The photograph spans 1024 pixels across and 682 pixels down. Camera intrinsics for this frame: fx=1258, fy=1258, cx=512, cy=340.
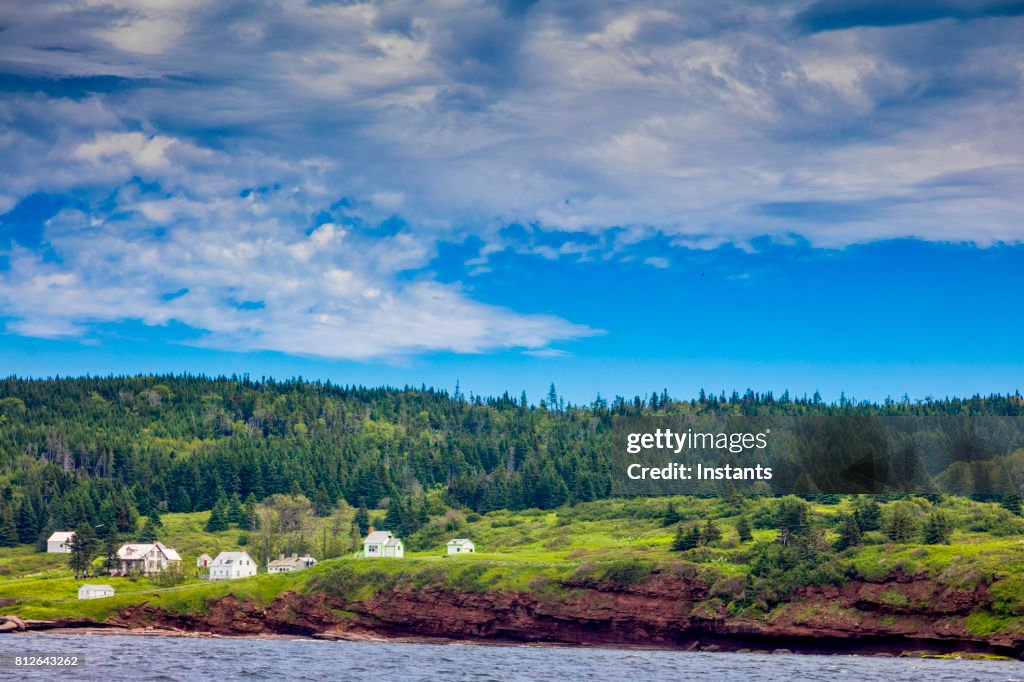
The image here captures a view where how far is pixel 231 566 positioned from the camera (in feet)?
618

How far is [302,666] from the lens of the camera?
329ft

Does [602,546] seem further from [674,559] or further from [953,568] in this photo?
[953,568]

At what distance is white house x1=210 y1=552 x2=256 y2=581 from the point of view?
188 m

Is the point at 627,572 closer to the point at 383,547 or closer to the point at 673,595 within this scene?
the point at 673,595

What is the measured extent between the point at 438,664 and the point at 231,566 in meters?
90.8

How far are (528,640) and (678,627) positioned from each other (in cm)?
1805

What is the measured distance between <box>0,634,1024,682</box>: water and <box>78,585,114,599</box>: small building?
27.9 metres

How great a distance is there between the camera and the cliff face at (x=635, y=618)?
121625 millimetres

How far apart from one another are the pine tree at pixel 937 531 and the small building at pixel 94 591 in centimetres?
10215

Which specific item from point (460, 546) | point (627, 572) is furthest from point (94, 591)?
point (627, 572)

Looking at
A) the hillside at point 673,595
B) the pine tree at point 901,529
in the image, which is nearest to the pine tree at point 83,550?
the hillside at point 673,595

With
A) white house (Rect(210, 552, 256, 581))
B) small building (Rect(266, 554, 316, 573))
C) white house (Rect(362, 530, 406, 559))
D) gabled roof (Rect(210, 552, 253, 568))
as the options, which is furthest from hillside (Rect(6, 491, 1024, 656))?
white house (Rect(362, 530, 406, 559))

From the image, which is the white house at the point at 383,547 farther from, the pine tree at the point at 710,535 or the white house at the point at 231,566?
the pine tree at the point at 710,535

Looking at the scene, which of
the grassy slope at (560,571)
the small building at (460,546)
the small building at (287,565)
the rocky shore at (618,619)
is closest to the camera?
the grassy slope at (560,571)
